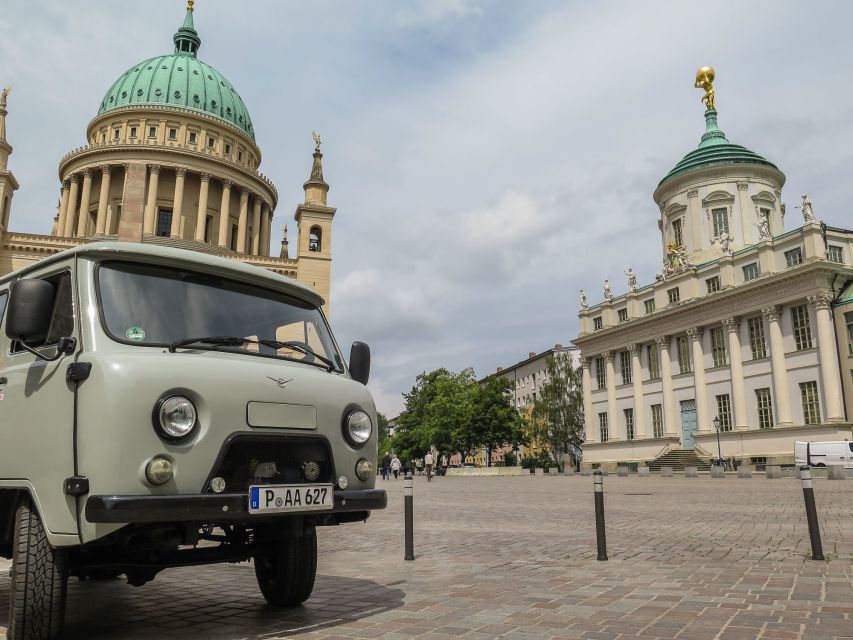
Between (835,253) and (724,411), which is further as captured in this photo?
(724,411)

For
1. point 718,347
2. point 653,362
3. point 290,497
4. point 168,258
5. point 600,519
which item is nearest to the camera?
point 290,497

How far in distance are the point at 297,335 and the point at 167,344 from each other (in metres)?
1.19

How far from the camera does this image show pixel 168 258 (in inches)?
185

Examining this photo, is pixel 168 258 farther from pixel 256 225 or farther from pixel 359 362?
pixel 256 225

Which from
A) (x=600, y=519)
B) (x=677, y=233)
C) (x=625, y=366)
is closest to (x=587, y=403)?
(x=625, y=366)

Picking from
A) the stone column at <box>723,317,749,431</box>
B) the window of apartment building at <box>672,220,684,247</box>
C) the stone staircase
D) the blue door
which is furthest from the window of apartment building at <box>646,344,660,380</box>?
the window of apartment building at <box>672,220,684,247</box>

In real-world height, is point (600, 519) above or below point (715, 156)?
below

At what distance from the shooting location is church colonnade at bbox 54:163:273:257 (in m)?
65.7

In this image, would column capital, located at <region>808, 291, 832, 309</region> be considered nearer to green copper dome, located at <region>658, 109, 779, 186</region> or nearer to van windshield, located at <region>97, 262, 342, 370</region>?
green copper dome, located at <region>658, 109, 779, 186</region>

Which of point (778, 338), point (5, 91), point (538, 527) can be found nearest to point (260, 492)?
point (538, 527)

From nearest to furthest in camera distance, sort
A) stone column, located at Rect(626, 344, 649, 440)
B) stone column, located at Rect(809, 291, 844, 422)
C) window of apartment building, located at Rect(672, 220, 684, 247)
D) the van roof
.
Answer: the van roof, stone column, located at Rect(809, 291, 844, 422), stone column, located at Rect(626, 344, 649, 440), window of apartment building, located at Rect(672, 220, 684, 247)

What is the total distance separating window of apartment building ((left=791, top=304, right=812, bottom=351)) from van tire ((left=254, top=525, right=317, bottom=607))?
45792 millimetres

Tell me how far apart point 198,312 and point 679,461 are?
167 ft

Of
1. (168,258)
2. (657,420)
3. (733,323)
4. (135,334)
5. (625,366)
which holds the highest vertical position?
(733,323)
